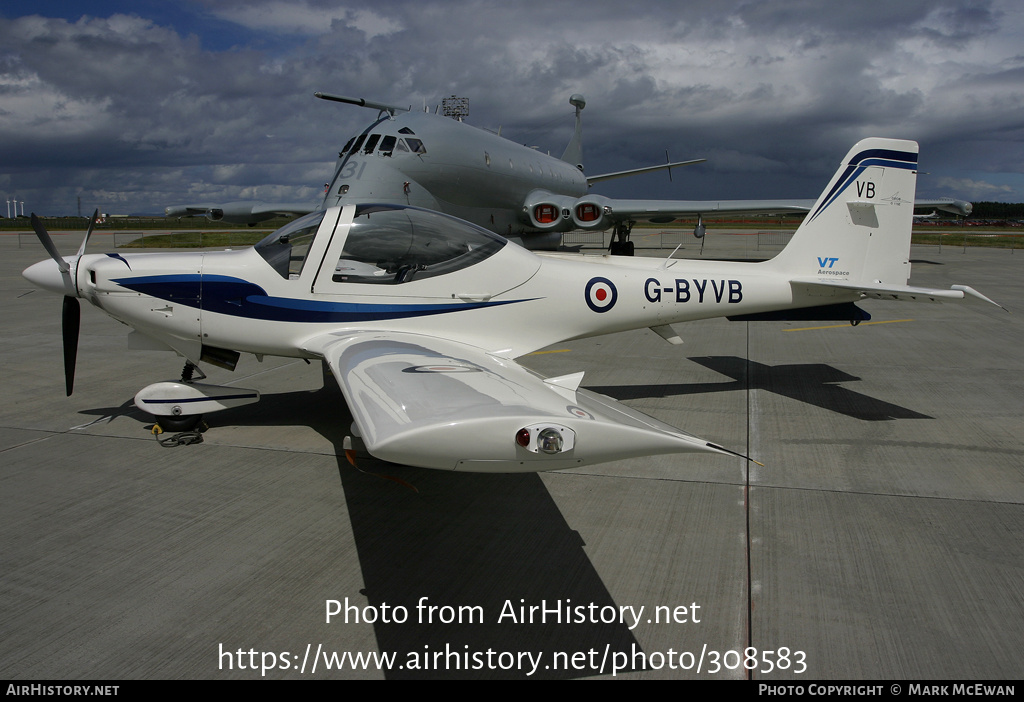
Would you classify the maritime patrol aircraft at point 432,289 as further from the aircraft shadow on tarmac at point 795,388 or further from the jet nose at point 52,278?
the aircraft shadow on tarmac at point 795,388

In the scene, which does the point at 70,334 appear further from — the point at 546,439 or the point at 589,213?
the point at 589,213

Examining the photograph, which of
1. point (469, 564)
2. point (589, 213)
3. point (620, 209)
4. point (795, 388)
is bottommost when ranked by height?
point (469, 564)

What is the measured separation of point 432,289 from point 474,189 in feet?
42.1

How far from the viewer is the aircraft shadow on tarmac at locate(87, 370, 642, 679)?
10.4 feet

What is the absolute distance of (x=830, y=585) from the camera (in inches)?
143

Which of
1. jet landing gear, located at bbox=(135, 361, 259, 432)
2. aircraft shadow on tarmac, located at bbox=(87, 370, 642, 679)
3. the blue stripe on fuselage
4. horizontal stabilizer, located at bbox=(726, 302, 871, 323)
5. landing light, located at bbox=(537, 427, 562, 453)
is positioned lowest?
aircraft shadow on tarmac, located at bbox=(87, 370, 642, 679)

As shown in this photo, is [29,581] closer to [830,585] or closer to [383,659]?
[383,659]

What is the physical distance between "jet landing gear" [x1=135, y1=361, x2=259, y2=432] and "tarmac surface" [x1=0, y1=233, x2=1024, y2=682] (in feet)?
0.89

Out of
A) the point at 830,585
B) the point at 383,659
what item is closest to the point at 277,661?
the point at 383,659

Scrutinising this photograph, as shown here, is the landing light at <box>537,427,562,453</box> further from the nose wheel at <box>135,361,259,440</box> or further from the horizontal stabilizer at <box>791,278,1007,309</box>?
the horizontal stabilizer at <box>791,278,1007,309</box>

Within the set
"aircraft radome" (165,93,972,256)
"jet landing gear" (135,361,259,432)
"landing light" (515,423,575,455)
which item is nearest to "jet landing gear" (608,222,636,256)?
"aircraft radome" (165,93,972,256)

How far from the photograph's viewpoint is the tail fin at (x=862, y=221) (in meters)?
7.14

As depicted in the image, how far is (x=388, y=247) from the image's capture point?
569cm

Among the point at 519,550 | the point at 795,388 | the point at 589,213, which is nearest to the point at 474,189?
the point at 589,213
